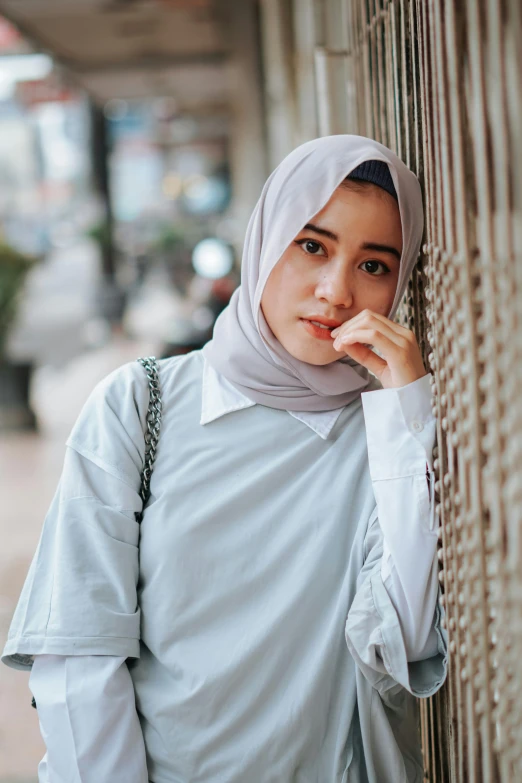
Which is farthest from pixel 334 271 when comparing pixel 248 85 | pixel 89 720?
pixel 248 85

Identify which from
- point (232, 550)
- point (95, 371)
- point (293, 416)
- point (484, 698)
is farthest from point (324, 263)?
point (95, 371)

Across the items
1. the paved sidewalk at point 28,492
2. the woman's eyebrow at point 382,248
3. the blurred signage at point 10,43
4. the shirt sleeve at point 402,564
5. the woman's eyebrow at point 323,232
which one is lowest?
the paved sidewalk at point 28,492

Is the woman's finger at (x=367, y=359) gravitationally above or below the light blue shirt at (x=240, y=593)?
above

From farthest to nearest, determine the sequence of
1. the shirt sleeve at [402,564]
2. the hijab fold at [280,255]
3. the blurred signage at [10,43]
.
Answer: the blurred signage at [10,43]
the hijab fold at [280,255]
the shirt sleeve at [402,564]

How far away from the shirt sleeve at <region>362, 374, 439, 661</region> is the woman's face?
0.55 ft

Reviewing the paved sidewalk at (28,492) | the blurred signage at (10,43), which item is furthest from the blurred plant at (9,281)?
the blurred signage at (10,43)

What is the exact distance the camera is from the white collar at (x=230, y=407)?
1.55 m

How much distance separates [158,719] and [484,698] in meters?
0.59

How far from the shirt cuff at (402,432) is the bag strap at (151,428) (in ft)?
1.32

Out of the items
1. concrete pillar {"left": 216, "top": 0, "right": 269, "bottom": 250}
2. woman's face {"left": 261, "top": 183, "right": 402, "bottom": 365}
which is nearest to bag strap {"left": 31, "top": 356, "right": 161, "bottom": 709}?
woman's face {"left": 261, "top": 183, "right": 402, "bottom": 365}

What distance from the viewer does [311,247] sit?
1514mm

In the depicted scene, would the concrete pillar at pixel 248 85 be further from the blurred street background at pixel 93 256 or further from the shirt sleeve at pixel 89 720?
the shirt sleeve at pixel 89 720

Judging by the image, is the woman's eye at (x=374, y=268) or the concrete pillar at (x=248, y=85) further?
the concrete pillar at (x=248, y=85)

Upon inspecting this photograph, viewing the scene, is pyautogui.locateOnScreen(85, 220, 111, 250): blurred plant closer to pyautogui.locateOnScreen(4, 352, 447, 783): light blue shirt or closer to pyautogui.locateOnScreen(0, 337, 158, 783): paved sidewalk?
pyautogui.locateOnScreen(0, 337, 158, 783): paved sidewalk
